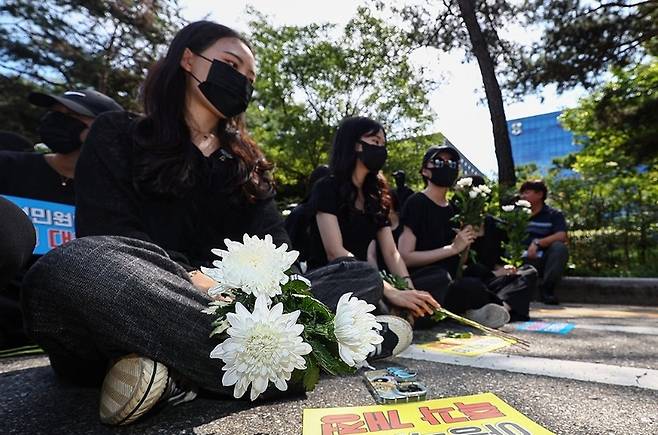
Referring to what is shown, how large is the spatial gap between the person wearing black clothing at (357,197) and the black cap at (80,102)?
4.32 ft

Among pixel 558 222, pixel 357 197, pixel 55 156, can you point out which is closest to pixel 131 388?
pixel 357 197

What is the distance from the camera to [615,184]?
842cm

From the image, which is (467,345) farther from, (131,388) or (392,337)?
(131,388)

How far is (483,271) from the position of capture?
3656 millimetres

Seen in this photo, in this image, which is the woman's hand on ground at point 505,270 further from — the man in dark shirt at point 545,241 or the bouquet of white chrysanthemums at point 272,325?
the bouquet of white chrysanthemums at point 272,325

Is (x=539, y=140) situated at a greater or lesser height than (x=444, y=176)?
greater

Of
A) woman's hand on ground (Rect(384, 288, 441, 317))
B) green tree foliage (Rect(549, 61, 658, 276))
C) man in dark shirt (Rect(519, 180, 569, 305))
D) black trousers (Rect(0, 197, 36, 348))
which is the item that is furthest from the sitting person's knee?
black trousers (Rect(0, 197, 36, 348))

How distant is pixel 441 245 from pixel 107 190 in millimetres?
2373

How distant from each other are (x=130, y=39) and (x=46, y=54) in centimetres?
205

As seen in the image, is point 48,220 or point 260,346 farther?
point 48,220

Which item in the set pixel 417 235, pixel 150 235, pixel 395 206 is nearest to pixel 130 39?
pixel 395 206

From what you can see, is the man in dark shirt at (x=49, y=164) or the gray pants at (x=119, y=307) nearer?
the gray pants at (x=119, y=307)

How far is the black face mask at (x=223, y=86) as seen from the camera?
192 cm

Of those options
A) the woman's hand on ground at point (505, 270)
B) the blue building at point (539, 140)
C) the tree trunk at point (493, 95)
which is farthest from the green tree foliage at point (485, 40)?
the blue building at point (539, 140)
